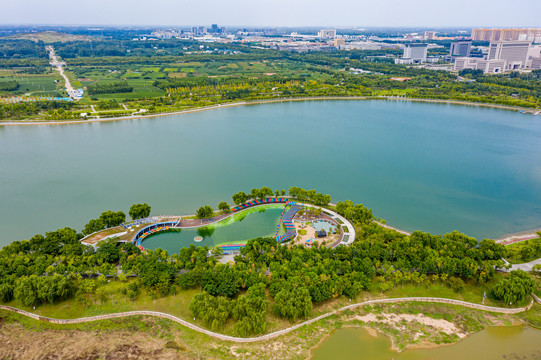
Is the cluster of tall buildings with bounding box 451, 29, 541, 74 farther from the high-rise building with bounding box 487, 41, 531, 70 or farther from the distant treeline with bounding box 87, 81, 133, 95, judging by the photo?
the distant treeline with bounding box 87, 81, 133, 95

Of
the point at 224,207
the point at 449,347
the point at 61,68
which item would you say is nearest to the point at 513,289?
the point at 449,347

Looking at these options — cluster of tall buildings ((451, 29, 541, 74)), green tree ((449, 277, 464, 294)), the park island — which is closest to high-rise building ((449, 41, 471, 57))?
cluster of tall buildings ((451, 29, 541, 74))

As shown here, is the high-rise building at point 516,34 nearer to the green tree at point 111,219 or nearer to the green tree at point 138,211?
the green tree at point 138,211

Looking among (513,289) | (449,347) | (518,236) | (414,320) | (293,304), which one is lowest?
(449,347)

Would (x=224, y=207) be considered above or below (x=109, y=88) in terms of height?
below

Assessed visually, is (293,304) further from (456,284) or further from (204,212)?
(204,212)

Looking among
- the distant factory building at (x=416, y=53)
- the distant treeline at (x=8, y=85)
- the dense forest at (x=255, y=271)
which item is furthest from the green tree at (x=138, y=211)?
the distant factory building at (x=416, y=53)
